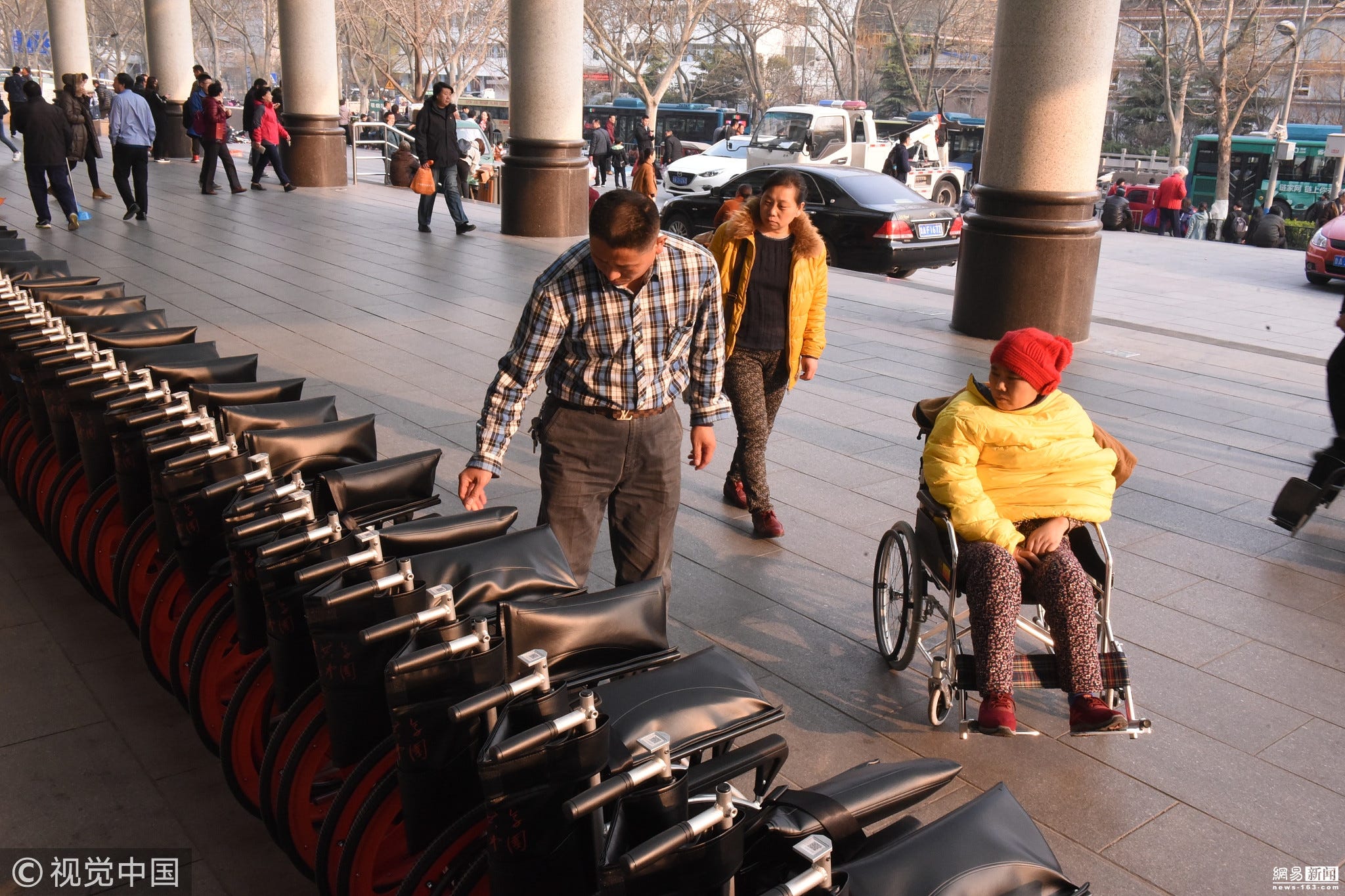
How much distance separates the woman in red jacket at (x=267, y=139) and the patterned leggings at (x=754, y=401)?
616 inches

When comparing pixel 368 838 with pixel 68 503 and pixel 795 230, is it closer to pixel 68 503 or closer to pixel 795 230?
pixel 68 503

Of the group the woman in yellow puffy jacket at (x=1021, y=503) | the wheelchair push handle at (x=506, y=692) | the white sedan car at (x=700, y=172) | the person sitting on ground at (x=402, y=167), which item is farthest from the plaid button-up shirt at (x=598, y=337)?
the white sedan car at (x=700, y=172)

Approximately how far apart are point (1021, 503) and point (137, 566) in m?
2.94

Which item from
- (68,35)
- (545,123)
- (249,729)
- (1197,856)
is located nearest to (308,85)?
(545,123)

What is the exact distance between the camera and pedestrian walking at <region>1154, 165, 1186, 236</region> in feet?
81.5

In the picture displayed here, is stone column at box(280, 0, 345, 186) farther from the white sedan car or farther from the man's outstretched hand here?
the man's outstretched hand

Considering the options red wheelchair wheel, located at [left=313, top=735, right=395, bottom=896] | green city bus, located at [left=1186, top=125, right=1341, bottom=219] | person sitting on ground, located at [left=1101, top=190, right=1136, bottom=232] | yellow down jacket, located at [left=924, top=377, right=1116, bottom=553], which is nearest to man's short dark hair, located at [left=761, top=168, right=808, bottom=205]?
yellow down jacket, located at [left=924, top=377, right=1116, bottom=553]

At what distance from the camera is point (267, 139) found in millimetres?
18906

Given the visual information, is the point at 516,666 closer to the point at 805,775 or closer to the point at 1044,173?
the point at 805,775

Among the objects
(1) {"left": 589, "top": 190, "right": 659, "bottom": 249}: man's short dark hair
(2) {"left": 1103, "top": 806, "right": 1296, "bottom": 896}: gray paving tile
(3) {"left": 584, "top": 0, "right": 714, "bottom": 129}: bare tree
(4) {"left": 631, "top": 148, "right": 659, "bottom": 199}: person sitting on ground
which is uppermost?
(3) {"left": 584, "top": 0, "right": 714, "bottom": 129}: bare tree

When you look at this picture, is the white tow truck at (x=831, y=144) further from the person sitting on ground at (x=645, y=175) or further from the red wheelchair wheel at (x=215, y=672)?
the red wheelchair wheel at (x=215, y=672)

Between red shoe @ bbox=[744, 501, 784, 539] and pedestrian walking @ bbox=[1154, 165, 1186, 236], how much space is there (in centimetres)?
2225

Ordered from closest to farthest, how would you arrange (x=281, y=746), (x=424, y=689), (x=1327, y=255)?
1. (x=424, y=689)
2. (x=281, y=746)
3. (x=1327, y=255)

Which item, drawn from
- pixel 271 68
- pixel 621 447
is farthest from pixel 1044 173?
pixel 271 68
